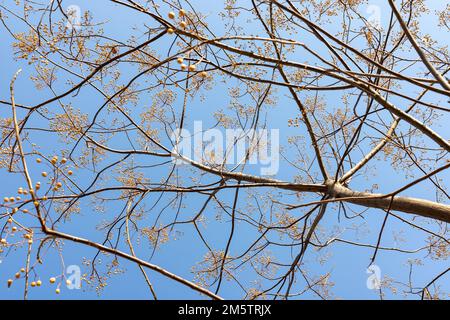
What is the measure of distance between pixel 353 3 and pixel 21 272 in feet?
13.6

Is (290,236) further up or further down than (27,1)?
further down

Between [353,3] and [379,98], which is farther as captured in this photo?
[353,3]

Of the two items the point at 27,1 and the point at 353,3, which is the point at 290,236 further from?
the point at 27,1

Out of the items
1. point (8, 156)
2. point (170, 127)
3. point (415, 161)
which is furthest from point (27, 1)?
point (415, 161)

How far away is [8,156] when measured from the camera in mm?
4184

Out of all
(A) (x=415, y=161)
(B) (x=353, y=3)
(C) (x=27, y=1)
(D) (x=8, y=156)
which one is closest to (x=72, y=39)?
(C) (x=27, y=1)
